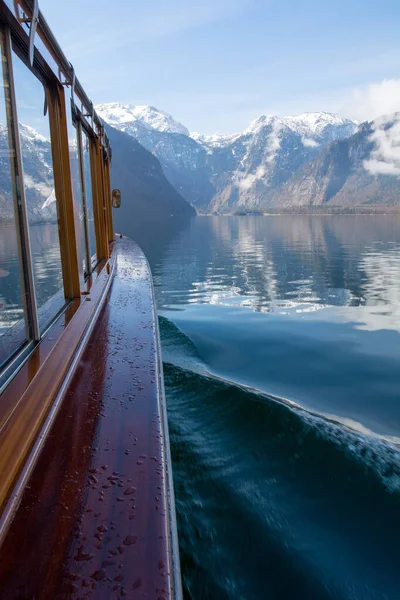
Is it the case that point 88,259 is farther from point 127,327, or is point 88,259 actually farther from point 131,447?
point 131,447

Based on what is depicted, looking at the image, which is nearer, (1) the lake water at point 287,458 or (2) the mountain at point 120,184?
(1) the lake water at point 287,458

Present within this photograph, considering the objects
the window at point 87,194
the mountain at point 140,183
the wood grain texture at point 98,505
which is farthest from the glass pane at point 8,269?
the mountain at point 140,183

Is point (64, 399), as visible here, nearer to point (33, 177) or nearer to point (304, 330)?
point (33, 177)

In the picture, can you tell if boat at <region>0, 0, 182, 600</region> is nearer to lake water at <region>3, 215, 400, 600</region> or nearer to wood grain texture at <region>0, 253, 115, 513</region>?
wood grain texture at <region>0, 253, 115, 513</region>

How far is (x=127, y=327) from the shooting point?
3146 mm

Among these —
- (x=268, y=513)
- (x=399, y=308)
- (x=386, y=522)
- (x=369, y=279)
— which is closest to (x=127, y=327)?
(x=268, y=513)

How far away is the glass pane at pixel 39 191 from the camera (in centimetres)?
254

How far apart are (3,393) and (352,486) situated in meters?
2.08

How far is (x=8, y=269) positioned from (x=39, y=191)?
89 centimetres

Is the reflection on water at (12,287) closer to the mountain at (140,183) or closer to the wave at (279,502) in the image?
the wave at (279,502)

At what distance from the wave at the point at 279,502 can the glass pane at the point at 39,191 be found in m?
1.40

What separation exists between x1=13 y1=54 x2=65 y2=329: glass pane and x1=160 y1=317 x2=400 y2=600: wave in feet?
4.58

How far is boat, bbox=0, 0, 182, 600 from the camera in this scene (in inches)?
41.9

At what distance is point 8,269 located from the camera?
231 centimetres
